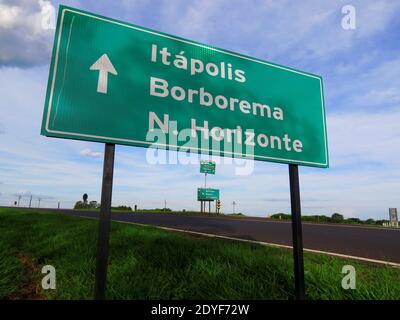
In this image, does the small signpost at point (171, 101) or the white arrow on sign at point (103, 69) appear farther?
the white arrow on sign at point (103, 69)

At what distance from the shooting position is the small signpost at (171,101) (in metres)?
Result: 2.16

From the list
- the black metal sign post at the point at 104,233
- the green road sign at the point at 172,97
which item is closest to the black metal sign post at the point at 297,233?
the green road sign at the point at 172,97

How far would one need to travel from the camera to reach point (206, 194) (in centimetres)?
4428

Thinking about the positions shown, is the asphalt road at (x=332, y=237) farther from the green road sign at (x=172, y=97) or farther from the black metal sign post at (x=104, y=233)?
the black metal sign post at (x=104, y=233)

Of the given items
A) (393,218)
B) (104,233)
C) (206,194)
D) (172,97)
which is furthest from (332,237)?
(206,194)

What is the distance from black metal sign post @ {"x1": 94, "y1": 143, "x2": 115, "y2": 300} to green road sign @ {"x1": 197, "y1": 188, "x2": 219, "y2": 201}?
42.1 meters

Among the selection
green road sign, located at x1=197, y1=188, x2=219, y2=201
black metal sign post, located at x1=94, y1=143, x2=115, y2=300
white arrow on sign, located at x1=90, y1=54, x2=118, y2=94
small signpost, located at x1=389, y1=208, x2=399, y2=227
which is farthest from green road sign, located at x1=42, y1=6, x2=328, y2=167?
green road sign, located at x1=197, y1=188, x2=219, y2=201

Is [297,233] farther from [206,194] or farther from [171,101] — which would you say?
[206,194]

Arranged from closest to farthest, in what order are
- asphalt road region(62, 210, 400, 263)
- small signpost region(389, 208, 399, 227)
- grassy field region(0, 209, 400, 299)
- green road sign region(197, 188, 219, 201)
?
grassy field region(0, 209, 400, 299) < asphalt road region(62, 210, 400, 263) < small signpost region(389, 208, 399, 227) < green road sign region(197, 188, 219, 201)

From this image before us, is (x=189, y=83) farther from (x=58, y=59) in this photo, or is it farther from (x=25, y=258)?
(x=25, y=258)

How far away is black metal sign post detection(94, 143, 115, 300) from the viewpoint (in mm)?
2102

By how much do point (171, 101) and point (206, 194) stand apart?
42.2 metres

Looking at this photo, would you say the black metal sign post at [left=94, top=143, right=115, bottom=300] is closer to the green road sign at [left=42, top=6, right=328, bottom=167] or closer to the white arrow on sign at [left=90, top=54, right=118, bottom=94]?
the green road sign at [left=42, top=6, right=328, bottom=167]

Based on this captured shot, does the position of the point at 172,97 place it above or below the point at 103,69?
below
